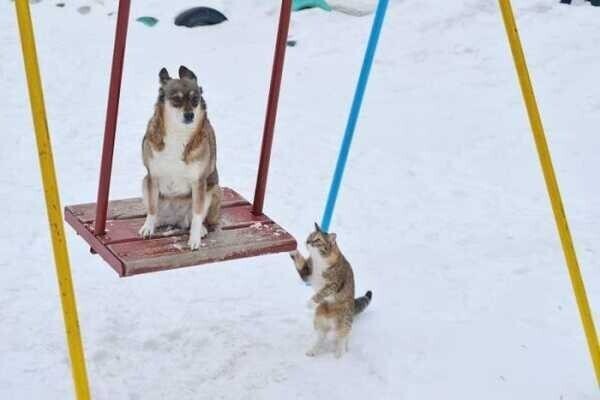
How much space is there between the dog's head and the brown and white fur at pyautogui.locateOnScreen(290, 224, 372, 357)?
48.7 inches

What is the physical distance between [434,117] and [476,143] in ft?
2.21

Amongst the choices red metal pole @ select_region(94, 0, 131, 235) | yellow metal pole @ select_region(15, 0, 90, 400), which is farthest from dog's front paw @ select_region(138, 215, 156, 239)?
yellow metal pole @ select_region(15, 0, 90, 400)

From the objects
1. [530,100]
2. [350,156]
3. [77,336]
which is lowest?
[350,156]

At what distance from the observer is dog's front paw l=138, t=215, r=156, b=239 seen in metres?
4.39

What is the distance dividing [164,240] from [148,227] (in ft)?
0.39

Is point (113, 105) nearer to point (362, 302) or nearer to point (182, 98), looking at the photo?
point (182, 98)

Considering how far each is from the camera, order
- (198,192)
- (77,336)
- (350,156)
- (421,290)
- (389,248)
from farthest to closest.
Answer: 1. (350,156)
2. (389,248)
3. (421,290)
4. (198,192)
5. (77,336)

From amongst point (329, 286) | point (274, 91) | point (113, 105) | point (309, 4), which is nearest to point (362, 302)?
point (329, 286)

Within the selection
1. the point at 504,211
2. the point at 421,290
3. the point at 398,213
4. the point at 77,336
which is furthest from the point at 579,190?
the point at 77,336

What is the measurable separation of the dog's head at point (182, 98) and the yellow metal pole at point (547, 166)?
1424 mm

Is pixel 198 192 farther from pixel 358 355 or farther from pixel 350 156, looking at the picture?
pixel 350 156

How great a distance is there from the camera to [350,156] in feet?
26.8

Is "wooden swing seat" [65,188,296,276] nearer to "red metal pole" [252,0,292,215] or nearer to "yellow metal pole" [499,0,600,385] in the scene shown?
"red metal pole" [252,0,292,215]

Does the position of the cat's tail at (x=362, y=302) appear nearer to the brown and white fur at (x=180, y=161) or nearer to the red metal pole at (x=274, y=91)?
the red metal pole at (x=274, y=91)
